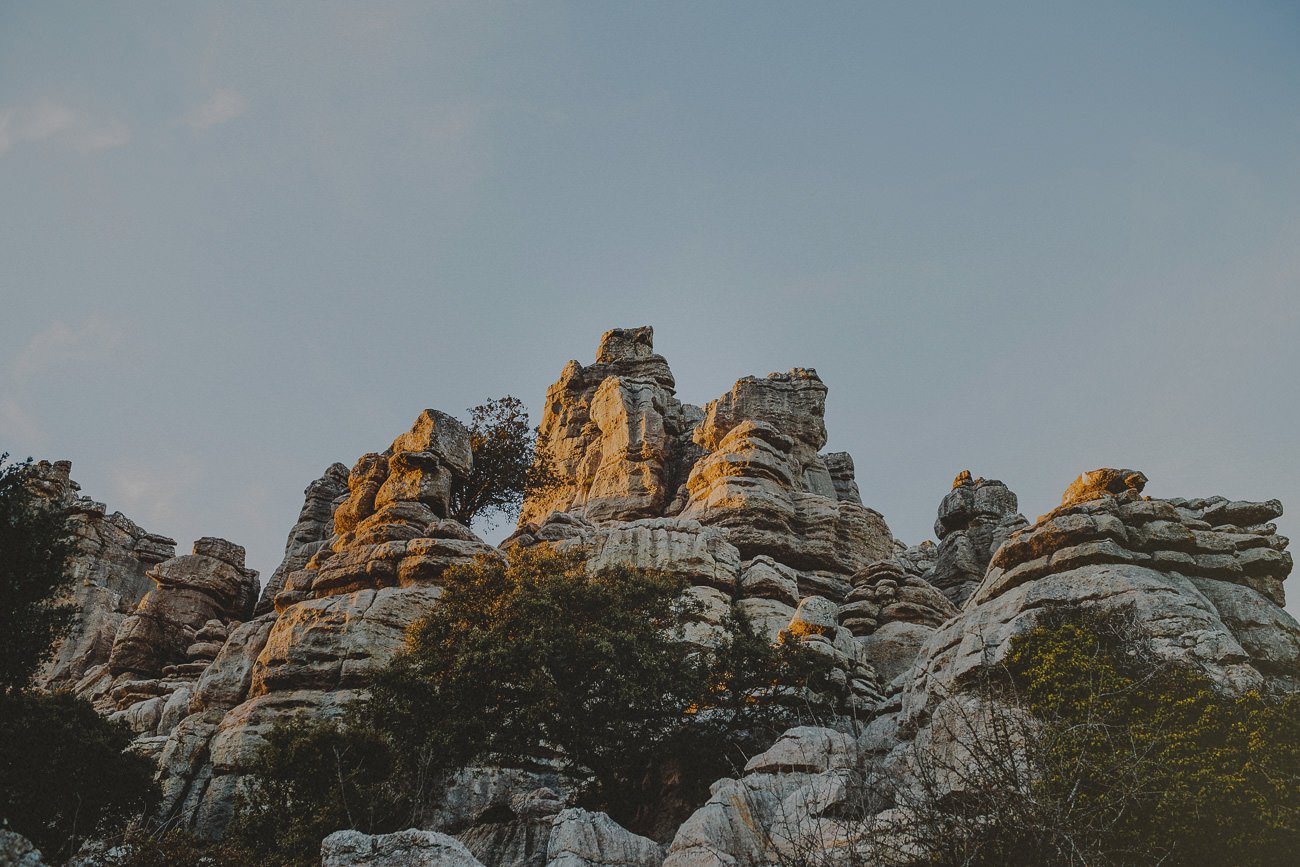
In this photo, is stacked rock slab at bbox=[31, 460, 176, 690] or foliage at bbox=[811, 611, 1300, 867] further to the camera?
stacked rock slab at bbox=[31, 460, 176, 690]

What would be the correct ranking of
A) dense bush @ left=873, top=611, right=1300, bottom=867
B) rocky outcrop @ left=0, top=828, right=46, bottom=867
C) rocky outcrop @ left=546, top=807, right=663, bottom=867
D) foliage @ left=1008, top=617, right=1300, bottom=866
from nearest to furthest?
rocky outcrop @ left=0, top=828, right=46, bottom=867
dense bush @ left=873, top=611, right=1300, bottom=867
foliage @ left=1008, top=617, right=1300, bottom=866
rocky outcrop @ left=546, top=807, right=663, bottom=867

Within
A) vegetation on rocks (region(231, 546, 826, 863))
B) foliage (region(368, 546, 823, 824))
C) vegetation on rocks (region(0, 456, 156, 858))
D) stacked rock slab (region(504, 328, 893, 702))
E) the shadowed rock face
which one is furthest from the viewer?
the shadowed rock face

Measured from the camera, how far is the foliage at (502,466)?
52.8 meters

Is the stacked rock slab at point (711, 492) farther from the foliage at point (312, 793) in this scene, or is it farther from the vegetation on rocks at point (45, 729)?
the vegetation on rocks at point (45, 729)

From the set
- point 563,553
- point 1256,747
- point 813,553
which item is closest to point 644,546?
point 563,553

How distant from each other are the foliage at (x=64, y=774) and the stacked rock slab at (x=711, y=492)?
53.6 ft

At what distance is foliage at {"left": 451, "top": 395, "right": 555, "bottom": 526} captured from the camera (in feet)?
173

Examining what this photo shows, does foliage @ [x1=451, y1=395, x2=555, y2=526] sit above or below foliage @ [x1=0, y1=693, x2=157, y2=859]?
above

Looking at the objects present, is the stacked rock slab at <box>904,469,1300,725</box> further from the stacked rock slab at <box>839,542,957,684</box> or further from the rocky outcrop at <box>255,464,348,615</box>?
the rocky outcrop at <box>255,464,348,615</box>

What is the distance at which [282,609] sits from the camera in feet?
118

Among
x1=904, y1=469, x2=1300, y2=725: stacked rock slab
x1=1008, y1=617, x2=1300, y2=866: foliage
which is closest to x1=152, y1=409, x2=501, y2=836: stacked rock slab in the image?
x1=904, y1=469, x2=1300, y2=725: stacked rock slab

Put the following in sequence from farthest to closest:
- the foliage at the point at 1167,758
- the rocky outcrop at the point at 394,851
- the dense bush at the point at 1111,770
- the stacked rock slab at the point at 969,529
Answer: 1. the stacked rock slab at the point at 969,529
2. the rocky outcrop at the point at 394,851
3. the foliage at the point at 1167,758
4. the dense bush at the point at 1111,770

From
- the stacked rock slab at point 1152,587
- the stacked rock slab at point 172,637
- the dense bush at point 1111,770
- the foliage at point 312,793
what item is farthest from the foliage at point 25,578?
the stacked rock slab at point 1152,587

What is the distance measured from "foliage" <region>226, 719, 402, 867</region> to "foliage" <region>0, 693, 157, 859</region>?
284 cm
